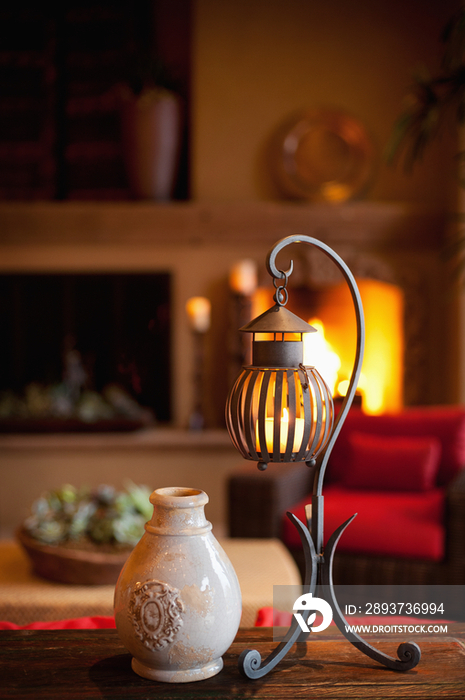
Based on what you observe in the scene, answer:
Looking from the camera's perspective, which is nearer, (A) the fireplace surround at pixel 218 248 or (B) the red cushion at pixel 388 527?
Result: (B) the red cushion at pixel 388 527

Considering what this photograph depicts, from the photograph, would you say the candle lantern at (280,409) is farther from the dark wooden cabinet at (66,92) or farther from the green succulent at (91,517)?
the dark wooden cabinet at (66,92)

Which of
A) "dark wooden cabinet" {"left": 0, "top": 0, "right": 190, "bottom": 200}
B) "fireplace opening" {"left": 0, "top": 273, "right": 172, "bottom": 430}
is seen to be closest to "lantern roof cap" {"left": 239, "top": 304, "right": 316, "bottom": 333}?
"fireplace opening" {"left": 0, "top": 273, "right": 172, "bottom": 430}

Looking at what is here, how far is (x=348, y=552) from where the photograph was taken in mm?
2467


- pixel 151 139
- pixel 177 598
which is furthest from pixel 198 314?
pixel 177 598

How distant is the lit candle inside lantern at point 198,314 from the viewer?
4.17m

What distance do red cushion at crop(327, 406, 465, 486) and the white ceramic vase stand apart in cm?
197

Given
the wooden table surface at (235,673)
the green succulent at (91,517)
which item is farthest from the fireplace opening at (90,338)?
the wooden table surface at (235,673)

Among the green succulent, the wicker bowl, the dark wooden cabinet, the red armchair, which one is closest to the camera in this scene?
the wicker bowl

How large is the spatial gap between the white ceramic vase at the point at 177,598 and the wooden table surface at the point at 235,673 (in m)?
0.04

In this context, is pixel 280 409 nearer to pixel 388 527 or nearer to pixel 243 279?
pixel 388 527

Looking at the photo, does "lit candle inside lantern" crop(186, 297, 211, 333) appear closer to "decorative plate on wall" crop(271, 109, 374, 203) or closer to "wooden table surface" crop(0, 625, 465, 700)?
"decorative plate on wall" crop(271, 109, 374, 203)

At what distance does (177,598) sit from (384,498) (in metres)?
1.85

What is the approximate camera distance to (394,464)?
277cm

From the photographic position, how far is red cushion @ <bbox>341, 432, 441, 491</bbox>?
→ 2.75 metres
